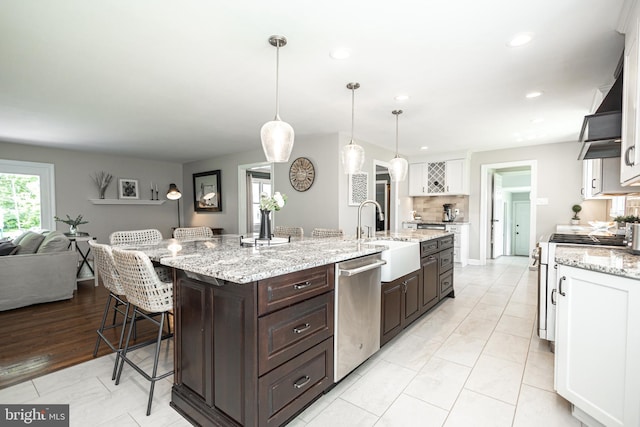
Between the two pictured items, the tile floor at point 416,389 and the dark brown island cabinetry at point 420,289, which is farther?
the dark brown island cabinetry at point 420,289

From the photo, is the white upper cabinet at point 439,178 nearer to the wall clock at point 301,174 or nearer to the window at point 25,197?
the wall clock at point 301,174

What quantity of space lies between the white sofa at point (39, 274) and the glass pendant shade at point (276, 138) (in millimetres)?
3431

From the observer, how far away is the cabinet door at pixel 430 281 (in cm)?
295

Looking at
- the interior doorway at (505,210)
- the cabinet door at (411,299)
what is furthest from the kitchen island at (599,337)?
the interior doorway at (505,210)

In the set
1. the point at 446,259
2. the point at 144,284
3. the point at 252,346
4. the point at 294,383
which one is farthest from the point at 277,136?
the point at 446,259

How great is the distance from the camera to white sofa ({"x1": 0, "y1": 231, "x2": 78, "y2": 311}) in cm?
336

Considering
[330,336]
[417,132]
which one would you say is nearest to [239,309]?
[330,336]

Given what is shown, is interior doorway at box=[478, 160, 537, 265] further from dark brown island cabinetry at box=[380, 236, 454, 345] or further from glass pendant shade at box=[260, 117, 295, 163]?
glass pendant shade at box=[260, 117, 295, 163]

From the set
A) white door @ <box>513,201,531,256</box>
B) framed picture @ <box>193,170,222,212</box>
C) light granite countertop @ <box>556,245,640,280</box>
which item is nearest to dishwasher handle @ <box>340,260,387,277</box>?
light granite countertop @ <box>556,245,640,280</box>

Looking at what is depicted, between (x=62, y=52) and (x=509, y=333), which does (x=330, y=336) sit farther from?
(x=62, y=52)

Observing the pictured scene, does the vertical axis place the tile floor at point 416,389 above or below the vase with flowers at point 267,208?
below

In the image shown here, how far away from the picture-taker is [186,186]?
7.12 m

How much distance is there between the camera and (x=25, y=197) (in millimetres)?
5117

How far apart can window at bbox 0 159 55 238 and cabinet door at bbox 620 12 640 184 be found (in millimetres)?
7426
